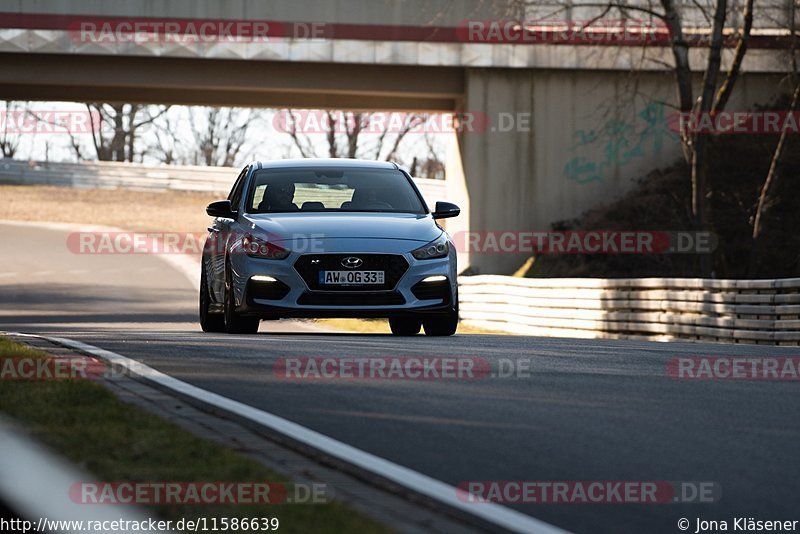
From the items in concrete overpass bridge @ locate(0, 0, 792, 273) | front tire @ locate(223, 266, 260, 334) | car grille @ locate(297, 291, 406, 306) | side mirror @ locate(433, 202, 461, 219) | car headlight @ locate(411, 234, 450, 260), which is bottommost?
front tire @ locate(223, 266, 260, 334)

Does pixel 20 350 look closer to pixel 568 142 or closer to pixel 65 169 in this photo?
pixel 568 142

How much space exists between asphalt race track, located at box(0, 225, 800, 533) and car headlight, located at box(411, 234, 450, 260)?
2.57 ft

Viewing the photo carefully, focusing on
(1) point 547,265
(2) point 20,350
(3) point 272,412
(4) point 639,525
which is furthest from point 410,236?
(1) point 547,265

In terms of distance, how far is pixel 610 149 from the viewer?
33.7 meters

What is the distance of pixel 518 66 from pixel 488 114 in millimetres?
1282

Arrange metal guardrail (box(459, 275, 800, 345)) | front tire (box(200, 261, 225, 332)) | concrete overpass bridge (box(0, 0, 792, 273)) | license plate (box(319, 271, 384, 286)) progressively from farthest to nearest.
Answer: concrete overpass bridge (box(0, 0, 792, 273)), metal guardrail (box(459, 275, 800, 345)), front tire (box(200, 261, 225, 332)), license plate (box(319, 271, 384, 286))

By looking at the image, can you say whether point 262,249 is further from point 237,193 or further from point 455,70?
point 455,70

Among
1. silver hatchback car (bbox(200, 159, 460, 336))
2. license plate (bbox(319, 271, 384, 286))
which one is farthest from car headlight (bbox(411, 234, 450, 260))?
license plate (bbox(319, 271, 384, 286))

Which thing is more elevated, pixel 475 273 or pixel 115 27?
pixel 115 27

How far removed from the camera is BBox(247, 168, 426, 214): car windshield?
1463cm

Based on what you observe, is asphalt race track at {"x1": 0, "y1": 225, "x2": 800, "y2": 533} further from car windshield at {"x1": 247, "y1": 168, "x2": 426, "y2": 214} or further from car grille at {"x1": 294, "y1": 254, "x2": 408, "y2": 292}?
car windshield at {"x1": 247, "y1": 168, "x2": 426, "y2": 214}

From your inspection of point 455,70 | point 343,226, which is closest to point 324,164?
point 343,226

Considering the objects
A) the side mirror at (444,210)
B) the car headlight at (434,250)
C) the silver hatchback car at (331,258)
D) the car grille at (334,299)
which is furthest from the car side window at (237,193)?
the car headlight at (434,250)

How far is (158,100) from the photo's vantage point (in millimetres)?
35656
